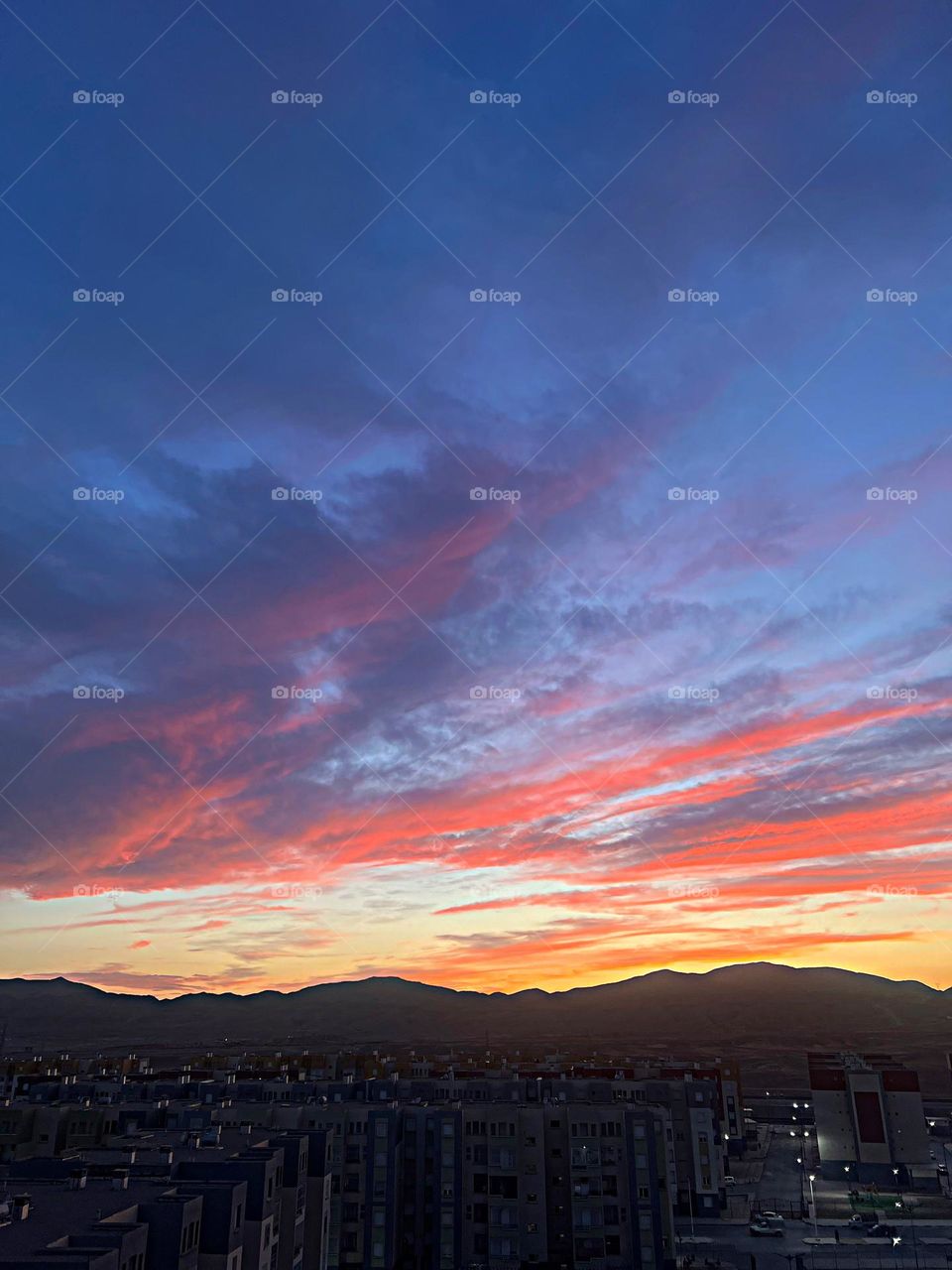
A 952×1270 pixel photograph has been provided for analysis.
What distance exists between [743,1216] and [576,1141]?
2615 cm

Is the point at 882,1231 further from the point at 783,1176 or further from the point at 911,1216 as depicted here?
the point at 783,1176

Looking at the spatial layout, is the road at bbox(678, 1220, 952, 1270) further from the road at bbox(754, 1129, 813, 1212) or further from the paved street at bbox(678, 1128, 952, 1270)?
the road at bbox(754, 1129, 813, 1212)

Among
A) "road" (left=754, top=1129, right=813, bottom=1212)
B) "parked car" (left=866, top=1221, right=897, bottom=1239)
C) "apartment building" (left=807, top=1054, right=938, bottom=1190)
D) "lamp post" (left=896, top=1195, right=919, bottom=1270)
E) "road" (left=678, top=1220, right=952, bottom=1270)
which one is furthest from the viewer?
"apartment building" (left=807, top=1054, right=938, bottom=1190)

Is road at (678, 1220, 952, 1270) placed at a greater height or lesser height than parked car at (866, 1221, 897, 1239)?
greater

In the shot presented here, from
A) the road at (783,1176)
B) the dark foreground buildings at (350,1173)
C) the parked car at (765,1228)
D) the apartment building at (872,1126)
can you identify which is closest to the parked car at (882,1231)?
the parked car at (765,1228)

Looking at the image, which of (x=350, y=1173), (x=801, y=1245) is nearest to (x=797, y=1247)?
(x=801, y=1245)

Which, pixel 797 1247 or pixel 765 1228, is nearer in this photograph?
pixel 797 1247

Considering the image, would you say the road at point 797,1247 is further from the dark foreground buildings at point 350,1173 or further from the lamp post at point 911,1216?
the dark foreground buildings at point 350,1173

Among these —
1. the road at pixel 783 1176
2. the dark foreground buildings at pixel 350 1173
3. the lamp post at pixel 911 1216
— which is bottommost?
the road at pixel 783 1176

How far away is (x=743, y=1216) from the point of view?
234 ft


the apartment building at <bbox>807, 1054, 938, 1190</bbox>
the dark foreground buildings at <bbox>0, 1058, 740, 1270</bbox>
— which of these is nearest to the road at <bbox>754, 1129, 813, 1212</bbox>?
the apartment building at <bbox>807, 1054, 938, 1190</bbox>

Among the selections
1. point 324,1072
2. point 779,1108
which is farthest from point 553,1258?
point 779,1108

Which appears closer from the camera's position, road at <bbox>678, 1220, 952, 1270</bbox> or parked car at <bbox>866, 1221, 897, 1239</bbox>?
road at <bbox>678, 1220, 952, 1270</bbox>

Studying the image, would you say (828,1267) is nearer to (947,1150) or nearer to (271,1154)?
(271,1154)
